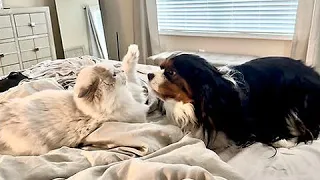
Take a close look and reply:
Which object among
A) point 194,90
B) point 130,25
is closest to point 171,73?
point 194,90

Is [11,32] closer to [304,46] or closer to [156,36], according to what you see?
[156,36]

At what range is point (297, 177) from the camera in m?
0.96

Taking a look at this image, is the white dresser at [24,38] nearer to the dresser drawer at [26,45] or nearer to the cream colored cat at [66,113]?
the dresser drawer at [26,45]

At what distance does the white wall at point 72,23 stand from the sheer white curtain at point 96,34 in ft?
0.31

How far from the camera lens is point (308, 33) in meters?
2.53

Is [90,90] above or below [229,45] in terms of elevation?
above

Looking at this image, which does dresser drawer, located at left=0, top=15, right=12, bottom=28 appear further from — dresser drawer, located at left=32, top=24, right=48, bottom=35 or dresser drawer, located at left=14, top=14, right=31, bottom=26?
dresser drawer, located at left=32, top=24, right=48, bottom=35

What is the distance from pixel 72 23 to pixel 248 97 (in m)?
2.68

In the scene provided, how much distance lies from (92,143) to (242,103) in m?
0.57

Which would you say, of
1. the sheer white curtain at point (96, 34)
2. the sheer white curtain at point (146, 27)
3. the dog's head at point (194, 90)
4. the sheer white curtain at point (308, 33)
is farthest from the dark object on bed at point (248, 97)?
the sheer white curtain at point (96, 34)

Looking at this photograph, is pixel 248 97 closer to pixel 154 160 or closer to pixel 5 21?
pixel 154 160

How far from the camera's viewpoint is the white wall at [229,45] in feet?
9.49

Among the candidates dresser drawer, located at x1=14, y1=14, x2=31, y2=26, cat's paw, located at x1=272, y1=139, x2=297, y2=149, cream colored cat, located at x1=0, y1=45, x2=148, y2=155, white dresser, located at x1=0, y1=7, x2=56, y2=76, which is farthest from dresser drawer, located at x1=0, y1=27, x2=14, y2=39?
cat's paw, located at x1=272, y1=139, x2=297, y2=149

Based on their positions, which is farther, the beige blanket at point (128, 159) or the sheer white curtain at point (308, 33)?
the sheer white curtain at point (308, 33)
